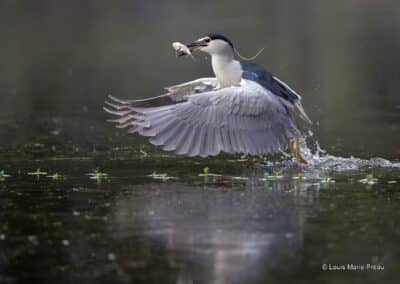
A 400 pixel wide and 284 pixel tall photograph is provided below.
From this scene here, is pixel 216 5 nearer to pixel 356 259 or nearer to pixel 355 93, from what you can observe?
pixel 355 93

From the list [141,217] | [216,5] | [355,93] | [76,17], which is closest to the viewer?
[141,217]

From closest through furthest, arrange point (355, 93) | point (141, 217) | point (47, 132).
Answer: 1. point (141, 217)
2. point (47, 132)
3. point (355, 93)

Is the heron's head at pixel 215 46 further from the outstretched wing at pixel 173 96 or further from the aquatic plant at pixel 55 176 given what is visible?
the aquatic plant at pixel 55 176

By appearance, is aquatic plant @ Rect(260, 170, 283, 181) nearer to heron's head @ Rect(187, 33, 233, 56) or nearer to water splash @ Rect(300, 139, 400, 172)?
water splash @ Rect(300, 139, 400, 172)

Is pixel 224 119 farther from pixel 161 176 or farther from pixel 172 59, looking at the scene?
pixel 172 59

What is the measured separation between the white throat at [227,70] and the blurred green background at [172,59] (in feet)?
6.06

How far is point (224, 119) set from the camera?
10.8 metres

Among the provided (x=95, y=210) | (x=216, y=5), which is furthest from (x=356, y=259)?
(x=216, y=5)

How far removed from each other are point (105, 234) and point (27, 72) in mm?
16312

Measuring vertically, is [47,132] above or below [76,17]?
below

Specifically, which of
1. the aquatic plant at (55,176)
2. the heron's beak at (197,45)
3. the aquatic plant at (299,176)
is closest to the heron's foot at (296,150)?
the aquatic plant at (299,176)

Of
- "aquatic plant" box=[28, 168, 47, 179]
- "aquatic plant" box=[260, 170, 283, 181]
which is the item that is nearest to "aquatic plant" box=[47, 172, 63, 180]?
"aquatic plant" box=[28, 168, 47, 179]

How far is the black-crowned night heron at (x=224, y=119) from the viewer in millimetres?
10695

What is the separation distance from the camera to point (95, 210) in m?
9.17
